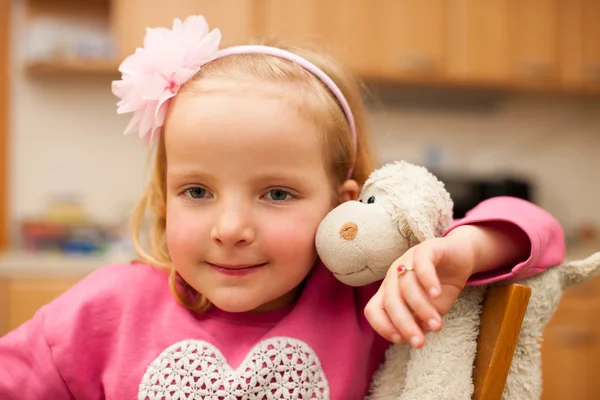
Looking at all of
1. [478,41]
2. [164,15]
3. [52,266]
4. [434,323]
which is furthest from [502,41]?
[434,323]

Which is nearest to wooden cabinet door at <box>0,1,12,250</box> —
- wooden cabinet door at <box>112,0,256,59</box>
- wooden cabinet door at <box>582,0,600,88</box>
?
wooden cabinet door at <box>112,0,256,59</box>

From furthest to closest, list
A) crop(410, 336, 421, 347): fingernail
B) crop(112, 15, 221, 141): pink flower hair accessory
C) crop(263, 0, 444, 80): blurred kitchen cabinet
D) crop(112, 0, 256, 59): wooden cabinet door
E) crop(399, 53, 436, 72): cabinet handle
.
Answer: crop(399, 53, 436, 72): cabinet handle < crop(263, 0, 444, 80): blurred kitchen cabinet < crop(112, 0, 256, 59): wooden cabinet door < crop(112, 15, 221, 141): pink flower hair accessory < crop(410, 336, 421, 347): fingernail

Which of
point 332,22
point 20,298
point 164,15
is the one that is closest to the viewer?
point 20,298

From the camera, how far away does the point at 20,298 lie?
2.15 metres

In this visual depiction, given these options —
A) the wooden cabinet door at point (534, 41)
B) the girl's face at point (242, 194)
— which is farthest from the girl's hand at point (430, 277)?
the wooden cabinet door at point (534, 41)

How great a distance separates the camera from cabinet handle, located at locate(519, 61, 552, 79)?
2.70 m

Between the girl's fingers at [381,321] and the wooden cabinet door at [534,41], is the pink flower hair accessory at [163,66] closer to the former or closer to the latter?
the girl's fingers at [381,321]

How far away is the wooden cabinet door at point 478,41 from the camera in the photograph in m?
2.64

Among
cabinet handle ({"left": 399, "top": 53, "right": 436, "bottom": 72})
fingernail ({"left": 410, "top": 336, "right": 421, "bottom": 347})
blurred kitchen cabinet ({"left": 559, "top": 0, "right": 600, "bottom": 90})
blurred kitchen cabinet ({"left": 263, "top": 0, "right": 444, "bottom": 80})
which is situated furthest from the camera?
blurred kitchen cabinet ({"left": 559, "top": 0, "right": 600, "bottom": 90})

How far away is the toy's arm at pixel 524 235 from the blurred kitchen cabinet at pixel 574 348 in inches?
70.6

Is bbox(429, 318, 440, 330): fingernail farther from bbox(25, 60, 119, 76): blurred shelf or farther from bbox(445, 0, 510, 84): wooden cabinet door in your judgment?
bbox(445, 0, 510, 84): wooden cabinet door

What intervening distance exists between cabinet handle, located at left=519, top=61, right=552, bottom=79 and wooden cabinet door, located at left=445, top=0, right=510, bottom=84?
0.25ft

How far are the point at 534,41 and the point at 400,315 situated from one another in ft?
8.02

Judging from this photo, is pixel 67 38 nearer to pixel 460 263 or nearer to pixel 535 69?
pixel 535 69
